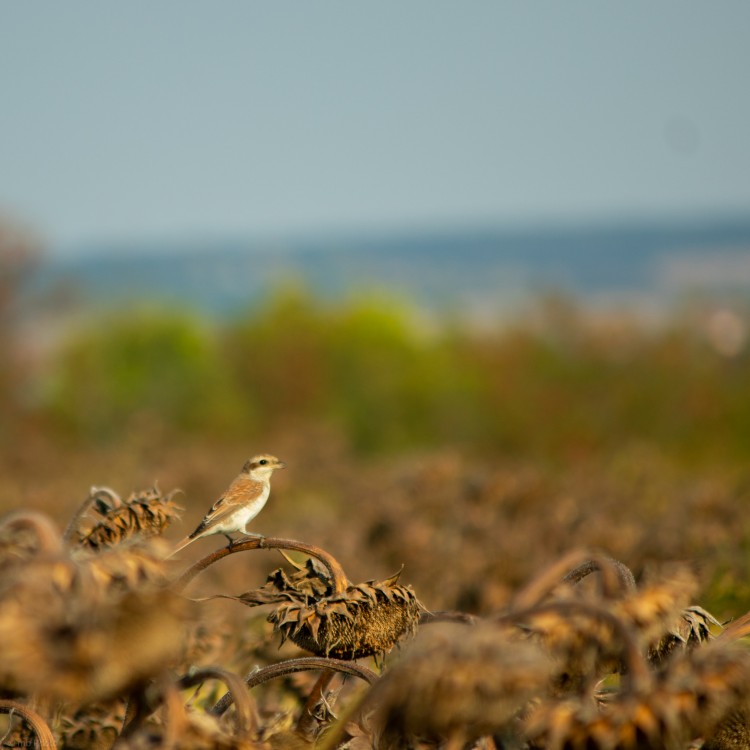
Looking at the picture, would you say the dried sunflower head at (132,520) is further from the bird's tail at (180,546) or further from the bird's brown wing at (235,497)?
the bird's brown wing at (235,497)

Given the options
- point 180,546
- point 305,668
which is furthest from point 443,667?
point 180,546

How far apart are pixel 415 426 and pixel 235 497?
129ft

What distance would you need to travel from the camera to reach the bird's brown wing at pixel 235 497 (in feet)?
12.2

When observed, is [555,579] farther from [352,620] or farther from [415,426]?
[415,426]

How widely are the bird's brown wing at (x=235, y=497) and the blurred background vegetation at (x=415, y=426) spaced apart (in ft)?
1.82

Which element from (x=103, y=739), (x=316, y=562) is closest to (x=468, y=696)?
(x=316, y=562)

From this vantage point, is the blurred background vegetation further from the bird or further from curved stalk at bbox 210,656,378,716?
curved stalk at bbox 210,656,378,716

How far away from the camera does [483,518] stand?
895 centimetres

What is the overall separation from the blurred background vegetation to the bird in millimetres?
537

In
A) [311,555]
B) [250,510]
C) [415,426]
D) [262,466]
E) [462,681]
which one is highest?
[462,681]

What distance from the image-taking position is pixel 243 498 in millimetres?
3781

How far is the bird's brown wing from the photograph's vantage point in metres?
3.72

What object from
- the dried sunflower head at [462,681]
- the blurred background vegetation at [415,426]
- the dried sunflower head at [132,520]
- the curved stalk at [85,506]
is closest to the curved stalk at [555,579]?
the dried sunflower head at [462,681]

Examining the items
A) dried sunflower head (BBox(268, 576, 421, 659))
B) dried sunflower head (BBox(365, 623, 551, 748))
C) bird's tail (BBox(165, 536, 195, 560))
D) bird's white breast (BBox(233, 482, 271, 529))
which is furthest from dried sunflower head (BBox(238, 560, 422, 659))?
bird's white breast (BBox(233, 482, 271, 529))
